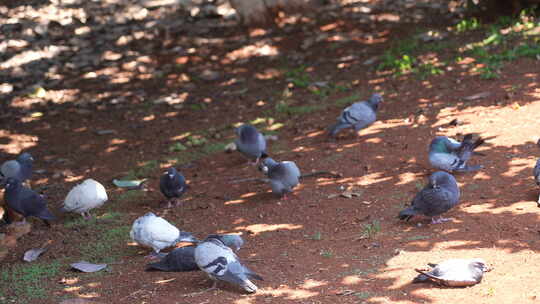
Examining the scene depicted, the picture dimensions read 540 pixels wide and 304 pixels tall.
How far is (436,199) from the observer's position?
6.08 m

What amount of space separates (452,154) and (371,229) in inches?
61.9

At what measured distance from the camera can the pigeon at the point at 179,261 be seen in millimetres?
5949

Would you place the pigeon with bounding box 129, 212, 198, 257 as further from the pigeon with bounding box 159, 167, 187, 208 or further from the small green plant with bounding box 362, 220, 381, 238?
the small green plant with bounding box 362, 220, 381, 238

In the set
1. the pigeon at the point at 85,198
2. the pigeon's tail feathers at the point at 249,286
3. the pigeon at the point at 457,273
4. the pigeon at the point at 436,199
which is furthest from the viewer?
the pigeon at the point at 85,198

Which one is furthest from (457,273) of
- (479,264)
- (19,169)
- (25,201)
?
(19,169)

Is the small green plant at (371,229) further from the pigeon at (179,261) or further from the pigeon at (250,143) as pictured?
the pigeon at (250,143)

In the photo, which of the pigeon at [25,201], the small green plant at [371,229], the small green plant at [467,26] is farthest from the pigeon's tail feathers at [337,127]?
the small green plant at [467,26]

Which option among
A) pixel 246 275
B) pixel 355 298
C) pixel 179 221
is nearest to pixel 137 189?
pixel 179 221

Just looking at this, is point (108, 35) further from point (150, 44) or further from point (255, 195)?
point (255, 195)

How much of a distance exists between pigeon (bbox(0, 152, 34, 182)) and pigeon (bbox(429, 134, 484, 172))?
→ 5.10 meters

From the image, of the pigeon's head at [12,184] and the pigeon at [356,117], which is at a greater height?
the pigeon at [356,117]

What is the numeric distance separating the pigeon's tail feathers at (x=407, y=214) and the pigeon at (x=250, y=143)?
8.96 ft

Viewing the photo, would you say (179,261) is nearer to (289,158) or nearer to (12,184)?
(12,184)

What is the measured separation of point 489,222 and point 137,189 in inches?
178
